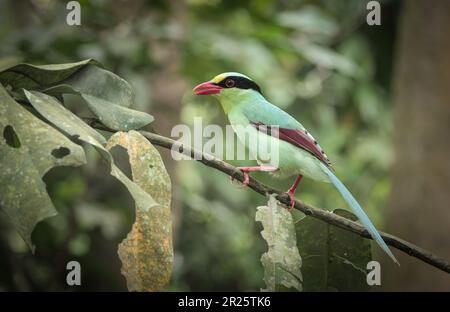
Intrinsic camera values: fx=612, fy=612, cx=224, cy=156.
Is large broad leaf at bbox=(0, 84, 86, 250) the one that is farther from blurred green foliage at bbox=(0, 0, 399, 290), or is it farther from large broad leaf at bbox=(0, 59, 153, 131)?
blurred green foliage at bbox=(0, 0, 399, 290)

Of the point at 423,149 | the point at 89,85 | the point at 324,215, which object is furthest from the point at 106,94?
the point at 423,149

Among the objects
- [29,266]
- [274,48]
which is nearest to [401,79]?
[274,48]

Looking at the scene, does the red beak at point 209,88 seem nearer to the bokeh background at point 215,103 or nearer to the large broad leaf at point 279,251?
the large broad leaf at point 279,251

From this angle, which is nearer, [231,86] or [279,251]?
[279,251]

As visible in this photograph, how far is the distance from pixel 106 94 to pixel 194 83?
201 centimetres

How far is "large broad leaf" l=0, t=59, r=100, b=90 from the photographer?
1.00 meters

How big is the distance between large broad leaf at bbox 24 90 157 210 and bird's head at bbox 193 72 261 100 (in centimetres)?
38

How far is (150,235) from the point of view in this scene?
0.89 meters

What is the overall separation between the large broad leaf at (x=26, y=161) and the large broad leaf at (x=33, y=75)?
0.11m

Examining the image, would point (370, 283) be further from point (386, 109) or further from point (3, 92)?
point (386, 109)

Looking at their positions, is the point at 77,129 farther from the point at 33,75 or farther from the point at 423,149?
the point at 423,149

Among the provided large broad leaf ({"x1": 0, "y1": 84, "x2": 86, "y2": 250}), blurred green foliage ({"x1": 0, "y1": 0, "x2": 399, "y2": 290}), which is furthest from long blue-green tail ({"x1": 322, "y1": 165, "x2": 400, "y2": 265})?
blurred green foliage ({"x1": 0, "y1": 0, "x2": 399, "y2": 290})

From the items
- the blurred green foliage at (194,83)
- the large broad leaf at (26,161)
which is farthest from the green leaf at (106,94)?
the blurred green foliage at (194,83)

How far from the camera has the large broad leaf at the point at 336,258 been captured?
1142 millimetres
